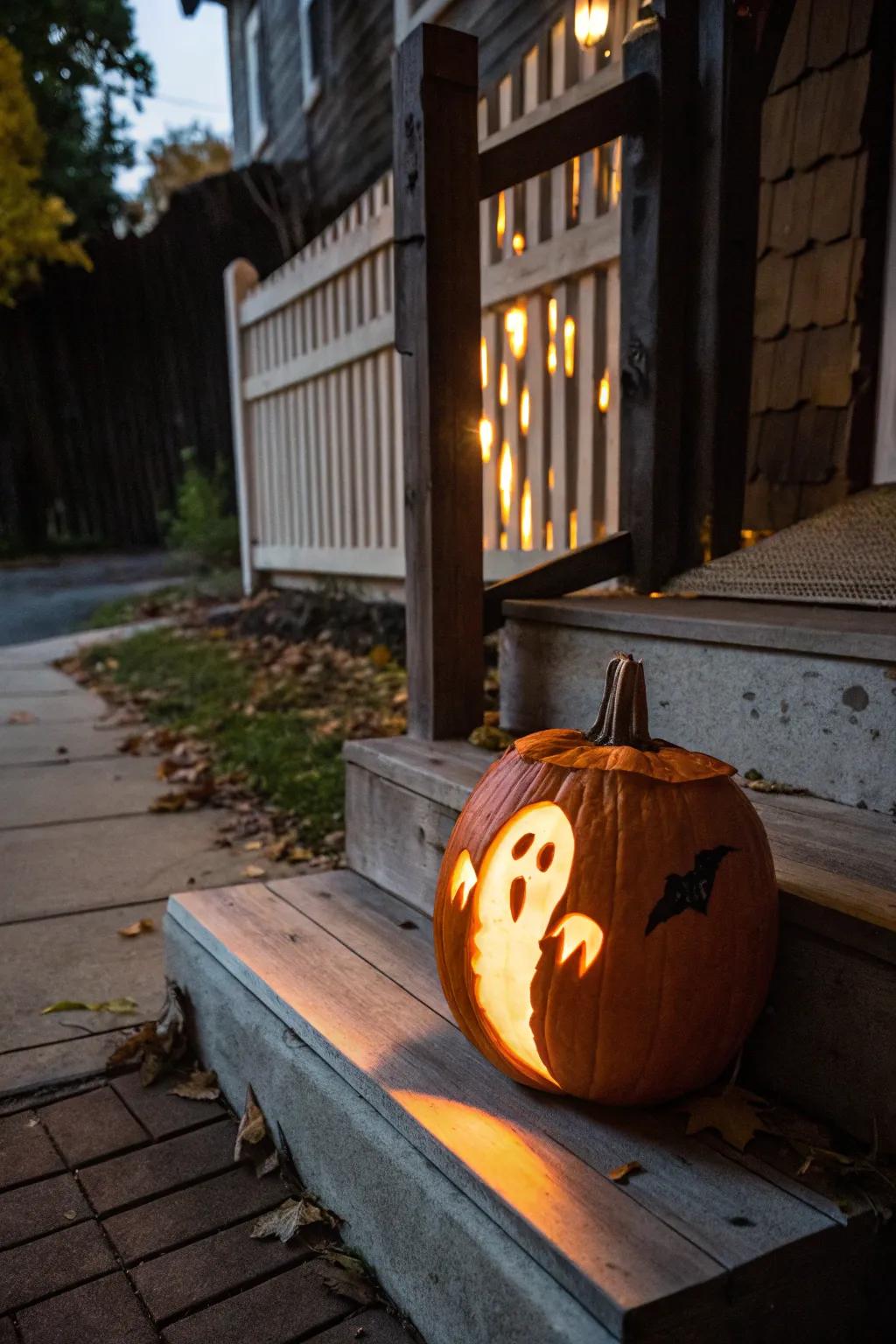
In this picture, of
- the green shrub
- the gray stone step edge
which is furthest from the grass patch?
the green shrub

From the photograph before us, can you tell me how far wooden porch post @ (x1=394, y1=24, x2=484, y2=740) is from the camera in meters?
2.01

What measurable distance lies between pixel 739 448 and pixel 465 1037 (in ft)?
5.27

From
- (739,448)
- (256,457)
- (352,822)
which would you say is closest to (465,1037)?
(352,822)

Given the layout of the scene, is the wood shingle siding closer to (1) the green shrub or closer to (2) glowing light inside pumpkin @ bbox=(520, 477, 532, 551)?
(2) glowing light inside pumpkin @ bbox=(520, 477, 532, 551)

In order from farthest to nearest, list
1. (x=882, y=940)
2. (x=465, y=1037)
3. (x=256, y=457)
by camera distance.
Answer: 1. (x=256, y=457)
2. (x=465, y=1037)
3. (x=882, y=940)

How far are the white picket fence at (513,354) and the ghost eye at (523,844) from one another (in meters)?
2.27

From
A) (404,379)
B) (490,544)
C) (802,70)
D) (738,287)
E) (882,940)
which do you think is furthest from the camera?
(490,544)

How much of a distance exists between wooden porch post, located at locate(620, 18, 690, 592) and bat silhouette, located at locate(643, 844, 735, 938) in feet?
4.37

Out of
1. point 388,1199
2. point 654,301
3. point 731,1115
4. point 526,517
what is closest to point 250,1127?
point 388,1199

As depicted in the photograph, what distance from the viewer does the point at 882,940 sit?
44.3 inches

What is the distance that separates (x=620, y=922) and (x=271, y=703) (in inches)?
144

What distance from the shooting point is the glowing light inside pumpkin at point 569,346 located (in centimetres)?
369

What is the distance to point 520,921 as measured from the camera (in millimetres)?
1247

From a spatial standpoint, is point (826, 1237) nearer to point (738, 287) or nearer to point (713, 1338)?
point (713, 1338)
